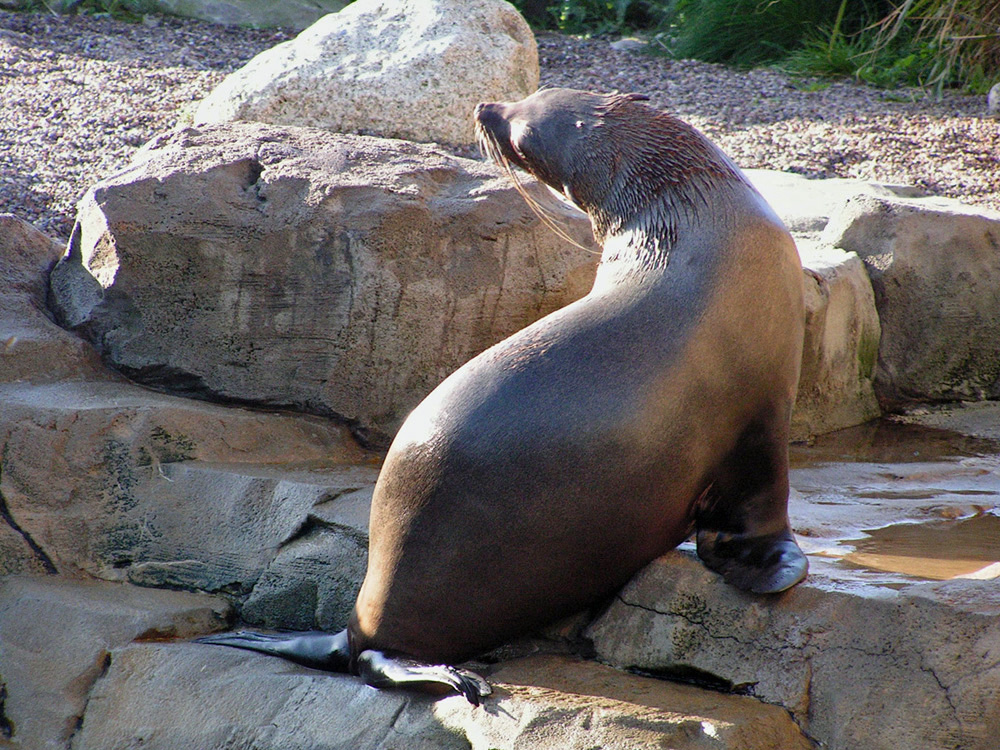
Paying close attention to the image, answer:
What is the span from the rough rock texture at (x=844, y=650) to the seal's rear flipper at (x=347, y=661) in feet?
1.36

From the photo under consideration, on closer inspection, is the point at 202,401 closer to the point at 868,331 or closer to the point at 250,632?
the point at 250,632

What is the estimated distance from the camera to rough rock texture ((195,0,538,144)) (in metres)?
6.43

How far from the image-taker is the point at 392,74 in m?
6.61

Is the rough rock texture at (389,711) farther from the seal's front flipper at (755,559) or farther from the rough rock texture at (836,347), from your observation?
the rough rock texture at (836,347)

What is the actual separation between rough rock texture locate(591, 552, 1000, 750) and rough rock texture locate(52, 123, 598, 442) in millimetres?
1604

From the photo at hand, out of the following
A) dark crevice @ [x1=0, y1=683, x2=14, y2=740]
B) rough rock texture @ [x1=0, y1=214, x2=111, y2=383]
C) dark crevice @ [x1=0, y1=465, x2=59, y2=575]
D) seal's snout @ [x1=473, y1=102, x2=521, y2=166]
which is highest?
seal's snout @ [x1=473, y1=102, x2=521, y2=166]

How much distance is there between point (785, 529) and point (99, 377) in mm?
2574

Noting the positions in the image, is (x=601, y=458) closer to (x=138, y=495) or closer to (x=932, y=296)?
(x=138, y=495)

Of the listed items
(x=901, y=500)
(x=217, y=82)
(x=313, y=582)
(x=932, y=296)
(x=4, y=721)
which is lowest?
(x=4, y=721)

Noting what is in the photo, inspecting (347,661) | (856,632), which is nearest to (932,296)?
(856,632)

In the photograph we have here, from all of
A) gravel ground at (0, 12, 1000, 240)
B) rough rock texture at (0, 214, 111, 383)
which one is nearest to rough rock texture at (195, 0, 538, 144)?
gravel ground at (0, 12, 1000, 240)

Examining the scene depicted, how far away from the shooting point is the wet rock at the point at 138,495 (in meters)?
3.43

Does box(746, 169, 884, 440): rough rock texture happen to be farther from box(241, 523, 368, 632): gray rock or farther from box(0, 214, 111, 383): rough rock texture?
box(0, 214, 111, 383): rough rock texture

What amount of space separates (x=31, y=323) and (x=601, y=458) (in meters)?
2.52
